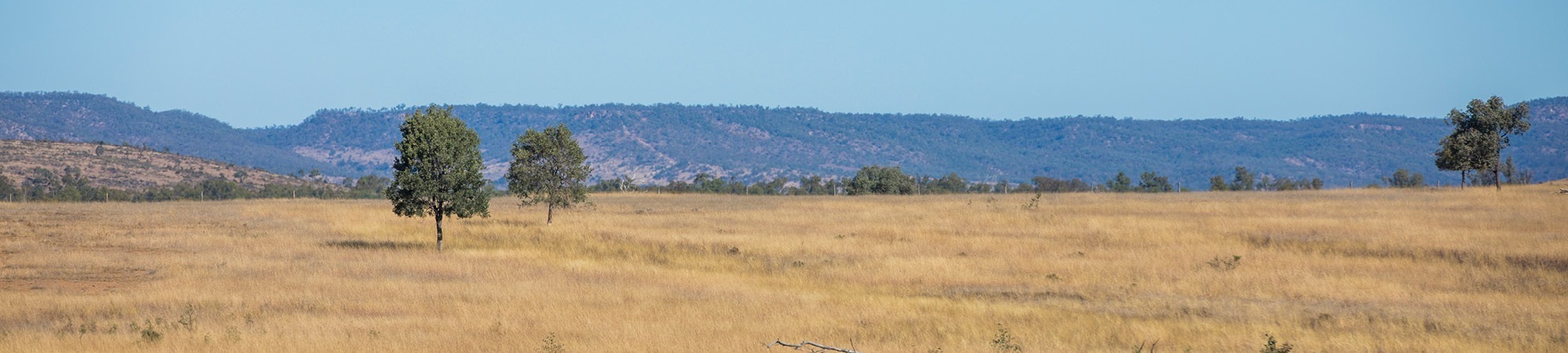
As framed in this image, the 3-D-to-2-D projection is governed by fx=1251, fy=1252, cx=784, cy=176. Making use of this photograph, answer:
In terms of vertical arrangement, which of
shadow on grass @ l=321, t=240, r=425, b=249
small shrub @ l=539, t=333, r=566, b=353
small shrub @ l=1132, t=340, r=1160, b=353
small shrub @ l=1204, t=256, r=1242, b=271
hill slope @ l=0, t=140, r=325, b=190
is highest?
hill slope @ l=0, t=140, r=325, b=190

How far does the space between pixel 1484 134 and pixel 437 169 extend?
50.9 metres

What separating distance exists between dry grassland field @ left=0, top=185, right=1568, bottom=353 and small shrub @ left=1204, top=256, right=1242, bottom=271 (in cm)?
13

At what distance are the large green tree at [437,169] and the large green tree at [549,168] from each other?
7.57 meters

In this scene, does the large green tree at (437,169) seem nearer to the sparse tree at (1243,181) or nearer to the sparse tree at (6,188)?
the sparse tree at (6,188)

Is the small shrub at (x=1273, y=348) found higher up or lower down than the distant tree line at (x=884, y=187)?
lower down

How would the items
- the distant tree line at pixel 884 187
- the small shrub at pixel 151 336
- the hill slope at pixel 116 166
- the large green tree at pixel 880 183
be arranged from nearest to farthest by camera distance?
the small shrub at pixel 151 336, the large green tree at pixel 880 183, the distant tree line at pixel 884 187, the hill slope at pixel 116 166

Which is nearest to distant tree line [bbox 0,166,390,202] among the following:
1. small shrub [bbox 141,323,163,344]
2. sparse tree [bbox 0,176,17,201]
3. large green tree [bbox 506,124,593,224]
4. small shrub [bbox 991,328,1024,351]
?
sparse tree [bbox 0,176,17,201]

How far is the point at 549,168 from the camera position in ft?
157

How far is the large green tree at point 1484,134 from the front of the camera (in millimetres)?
61344

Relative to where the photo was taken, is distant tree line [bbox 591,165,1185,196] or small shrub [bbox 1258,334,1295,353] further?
distant tree line [bbox 591,165,1185,196]

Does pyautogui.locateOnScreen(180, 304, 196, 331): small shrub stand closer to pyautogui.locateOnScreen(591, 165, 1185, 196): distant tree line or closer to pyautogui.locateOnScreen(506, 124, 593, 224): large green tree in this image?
pyautogui.locateOnScreen(506, 124, 593, 224): large green tree

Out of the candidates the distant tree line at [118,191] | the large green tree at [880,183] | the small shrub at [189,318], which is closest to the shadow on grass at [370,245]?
the small shrub at [189,318]

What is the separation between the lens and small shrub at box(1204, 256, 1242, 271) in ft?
101

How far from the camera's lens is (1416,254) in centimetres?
3253
